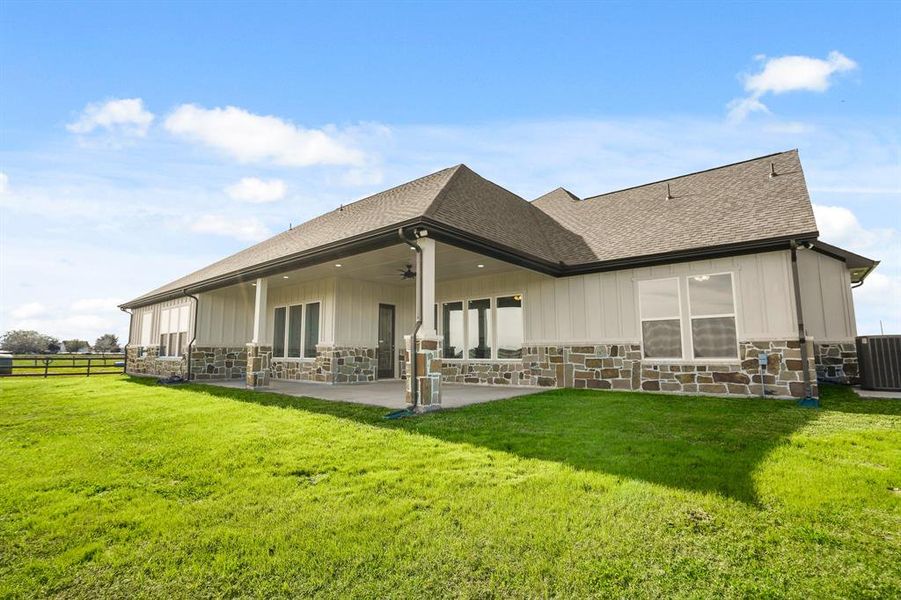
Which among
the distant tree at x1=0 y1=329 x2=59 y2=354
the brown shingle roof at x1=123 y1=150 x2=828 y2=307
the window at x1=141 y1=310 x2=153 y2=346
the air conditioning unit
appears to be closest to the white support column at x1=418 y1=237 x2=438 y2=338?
the brown shingle roof at x1=123 y1=150 x2=828 y2=307

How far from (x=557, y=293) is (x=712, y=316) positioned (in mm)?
3155

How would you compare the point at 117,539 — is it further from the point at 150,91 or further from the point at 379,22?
the point at 379,22

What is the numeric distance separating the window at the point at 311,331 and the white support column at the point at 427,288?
6.57 m

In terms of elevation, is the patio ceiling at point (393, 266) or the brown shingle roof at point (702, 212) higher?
the brown shingle roof at point (702, 212)

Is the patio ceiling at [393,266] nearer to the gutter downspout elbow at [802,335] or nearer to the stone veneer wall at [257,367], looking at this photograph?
the stone veneer wall at [257,367]

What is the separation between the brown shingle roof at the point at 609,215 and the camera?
7.77 meters

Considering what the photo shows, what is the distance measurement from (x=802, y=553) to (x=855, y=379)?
995cm

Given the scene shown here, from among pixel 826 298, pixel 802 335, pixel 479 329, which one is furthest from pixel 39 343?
pixel 826 298

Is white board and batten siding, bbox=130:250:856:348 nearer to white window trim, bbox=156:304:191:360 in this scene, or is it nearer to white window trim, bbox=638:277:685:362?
white window trim, bbox=638:277:685:362

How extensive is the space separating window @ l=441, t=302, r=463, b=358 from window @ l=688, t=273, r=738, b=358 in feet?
18.4

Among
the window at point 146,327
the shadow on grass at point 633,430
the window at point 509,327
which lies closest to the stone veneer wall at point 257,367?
the shadow on grass at point 633,430

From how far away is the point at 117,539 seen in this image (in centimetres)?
252

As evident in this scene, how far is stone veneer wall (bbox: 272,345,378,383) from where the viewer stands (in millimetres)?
11383

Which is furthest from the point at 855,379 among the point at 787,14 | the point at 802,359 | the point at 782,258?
the point at 787,14
